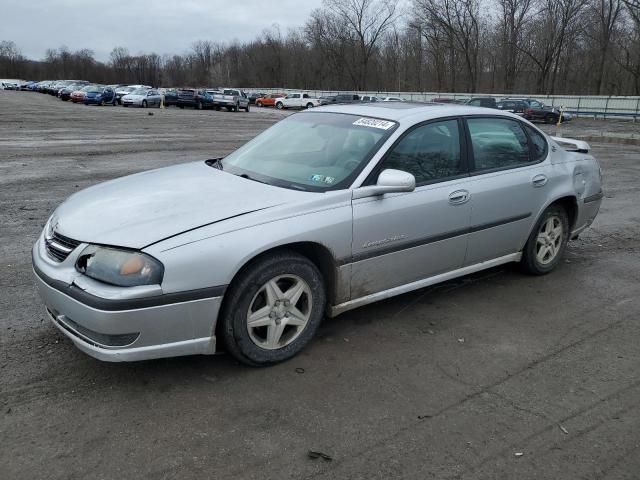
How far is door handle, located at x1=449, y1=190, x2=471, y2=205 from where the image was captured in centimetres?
412

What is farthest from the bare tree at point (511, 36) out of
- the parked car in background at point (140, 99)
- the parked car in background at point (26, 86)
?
the parked car in background at point (26, 86)

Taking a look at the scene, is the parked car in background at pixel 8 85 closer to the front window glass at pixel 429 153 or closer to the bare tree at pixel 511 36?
the bare tree at pixel 511 36

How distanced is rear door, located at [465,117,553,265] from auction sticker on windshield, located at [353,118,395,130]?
31.0 inches

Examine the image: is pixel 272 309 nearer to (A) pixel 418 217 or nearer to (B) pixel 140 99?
(A) pixel 418 217

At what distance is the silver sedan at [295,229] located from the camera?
295 cm

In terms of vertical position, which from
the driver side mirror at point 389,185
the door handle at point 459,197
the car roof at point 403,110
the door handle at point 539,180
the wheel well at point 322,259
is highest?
the car roof at point 403,110

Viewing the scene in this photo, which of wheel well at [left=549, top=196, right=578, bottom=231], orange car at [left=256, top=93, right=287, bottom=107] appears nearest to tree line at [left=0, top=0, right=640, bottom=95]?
orange car at [left=256, top=93, right=287, bottom=107]

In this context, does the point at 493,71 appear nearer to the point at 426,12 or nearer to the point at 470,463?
the point at 426,12

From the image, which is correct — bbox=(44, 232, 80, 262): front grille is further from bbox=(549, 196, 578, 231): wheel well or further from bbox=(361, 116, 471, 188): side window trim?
bbox=(549, 196, 578, 231): wheel well

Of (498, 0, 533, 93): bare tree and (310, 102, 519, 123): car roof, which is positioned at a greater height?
(498, 0, 533, 93): bare tree

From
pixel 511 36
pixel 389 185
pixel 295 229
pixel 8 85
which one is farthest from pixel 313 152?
pixel 8 85

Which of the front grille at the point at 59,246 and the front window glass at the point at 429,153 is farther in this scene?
the front window glass at the point at 429,153

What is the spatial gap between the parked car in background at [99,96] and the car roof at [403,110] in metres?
41.7

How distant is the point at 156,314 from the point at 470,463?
173 centimetres
